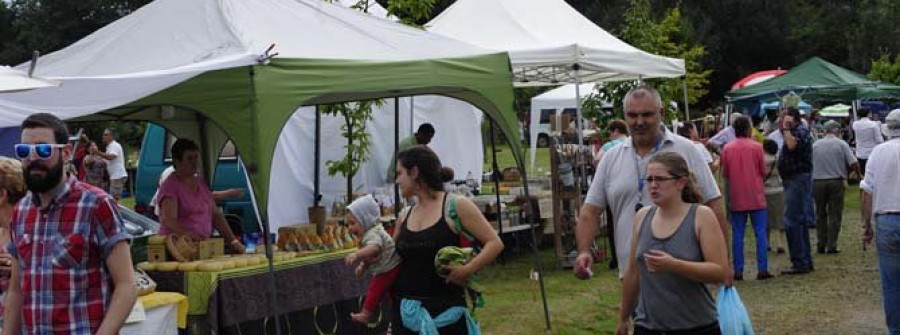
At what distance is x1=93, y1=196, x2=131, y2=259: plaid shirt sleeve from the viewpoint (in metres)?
4.37

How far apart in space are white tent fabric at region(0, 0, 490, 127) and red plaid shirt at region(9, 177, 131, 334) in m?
2.78

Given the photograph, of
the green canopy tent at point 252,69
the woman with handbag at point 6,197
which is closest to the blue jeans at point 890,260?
the green canopy tent at point 252,69

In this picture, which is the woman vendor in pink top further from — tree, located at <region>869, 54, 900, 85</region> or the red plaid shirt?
tree, located at <region>869, 54, 900, 85</region>

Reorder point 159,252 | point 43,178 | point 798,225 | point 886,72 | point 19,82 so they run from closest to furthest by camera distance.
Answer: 1. point 43,178
2. point 19,82
3. point 159,252
4. point 798,225
5. point 886,72

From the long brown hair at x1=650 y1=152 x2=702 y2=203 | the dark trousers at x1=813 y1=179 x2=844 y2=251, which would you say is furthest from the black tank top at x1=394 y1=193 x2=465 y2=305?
the dark trousers at x1=813 y1=179 x2=844 y2=251

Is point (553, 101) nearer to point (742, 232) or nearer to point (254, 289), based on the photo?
point (742, 232)

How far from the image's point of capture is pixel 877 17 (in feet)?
154

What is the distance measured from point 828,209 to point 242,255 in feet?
29.4

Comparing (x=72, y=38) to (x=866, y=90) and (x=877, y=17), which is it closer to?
(x=877, y=17)

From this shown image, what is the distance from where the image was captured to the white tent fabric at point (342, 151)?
50.1ft

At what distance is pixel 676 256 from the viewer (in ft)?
16.1

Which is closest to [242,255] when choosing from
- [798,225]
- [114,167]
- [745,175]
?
[745,175]

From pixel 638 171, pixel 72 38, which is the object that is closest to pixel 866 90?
pixel 638 171

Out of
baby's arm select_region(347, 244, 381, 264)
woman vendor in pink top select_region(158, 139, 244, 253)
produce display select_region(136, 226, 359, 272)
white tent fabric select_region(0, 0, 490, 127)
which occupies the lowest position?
produce display select_region(136, 226, 359, 272)
